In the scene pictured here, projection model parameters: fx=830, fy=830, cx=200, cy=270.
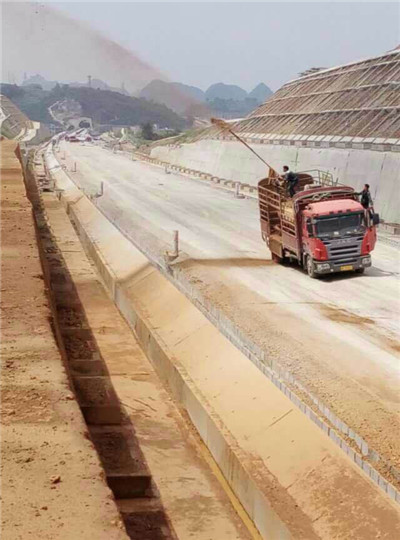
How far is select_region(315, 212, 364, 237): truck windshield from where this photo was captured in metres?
27.0

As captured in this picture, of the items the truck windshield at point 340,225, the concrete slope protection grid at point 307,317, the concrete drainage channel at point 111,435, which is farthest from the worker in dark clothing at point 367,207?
the concrete drainage channel at point 111,435

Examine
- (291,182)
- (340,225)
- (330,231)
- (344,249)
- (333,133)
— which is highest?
(291,182)

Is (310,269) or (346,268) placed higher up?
(346,268)

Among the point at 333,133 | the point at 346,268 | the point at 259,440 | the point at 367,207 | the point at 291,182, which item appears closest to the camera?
the point at 259,440

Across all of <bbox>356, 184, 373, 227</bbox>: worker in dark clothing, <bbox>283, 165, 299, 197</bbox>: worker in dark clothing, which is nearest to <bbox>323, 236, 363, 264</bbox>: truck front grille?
<bbox>356, 184, 373, 227</bbox>: worker in dark clothing

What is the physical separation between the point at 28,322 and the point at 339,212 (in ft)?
41.0

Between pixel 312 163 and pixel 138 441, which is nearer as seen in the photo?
pixel 138 441

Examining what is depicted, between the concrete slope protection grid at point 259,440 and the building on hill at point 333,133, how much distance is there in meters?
20.5

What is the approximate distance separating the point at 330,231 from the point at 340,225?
48 centimetres

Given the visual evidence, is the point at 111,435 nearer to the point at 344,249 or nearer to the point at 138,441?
the point at 138,441

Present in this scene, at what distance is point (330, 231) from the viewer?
26969mm

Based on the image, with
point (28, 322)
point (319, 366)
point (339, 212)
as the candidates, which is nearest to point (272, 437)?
point (319, 366)

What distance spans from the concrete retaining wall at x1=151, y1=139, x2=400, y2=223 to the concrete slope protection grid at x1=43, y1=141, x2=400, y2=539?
62.4 feet

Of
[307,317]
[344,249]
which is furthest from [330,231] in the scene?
[307,317]
